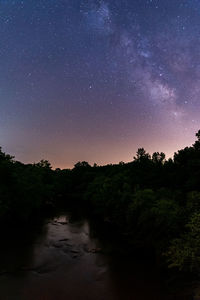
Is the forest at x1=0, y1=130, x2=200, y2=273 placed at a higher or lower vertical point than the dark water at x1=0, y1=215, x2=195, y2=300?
higher

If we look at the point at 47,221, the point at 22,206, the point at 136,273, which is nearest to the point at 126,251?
the point at 136,273

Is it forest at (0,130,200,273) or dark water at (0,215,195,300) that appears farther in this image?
forest at (0,130,200,273)

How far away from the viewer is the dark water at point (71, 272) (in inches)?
664

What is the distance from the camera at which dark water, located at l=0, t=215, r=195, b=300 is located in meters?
16.9

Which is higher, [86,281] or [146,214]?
[146,214]

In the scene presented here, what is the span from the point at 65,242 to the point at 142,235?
1201 cm

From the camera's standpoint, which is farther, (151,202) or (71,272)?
(151,202)

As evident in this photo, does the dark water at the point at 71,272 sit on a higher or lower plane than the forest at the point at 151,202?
lower

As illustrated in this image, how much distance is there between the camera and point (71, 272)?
20750 mm

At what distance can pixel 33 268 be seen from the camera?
21281 mm

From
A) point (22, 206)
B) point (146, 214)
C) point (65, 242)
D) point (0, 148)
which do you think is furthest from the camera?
point (22, 206)

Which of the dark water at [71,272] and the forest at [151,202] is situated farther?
the forest at [151,202]

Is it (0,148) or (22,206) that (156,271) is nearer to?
(22,206)

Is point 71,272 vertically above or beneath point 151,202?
beneath
